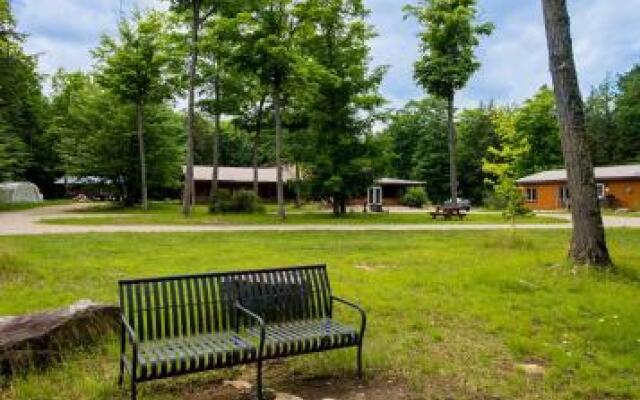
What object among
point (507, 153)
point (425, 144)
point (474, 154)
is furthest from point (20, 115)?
point (507, 153)

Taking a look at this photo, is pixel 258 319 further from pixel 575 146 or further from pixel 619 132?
pixel 619 132

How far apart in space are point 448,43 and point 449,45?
0.61 feet

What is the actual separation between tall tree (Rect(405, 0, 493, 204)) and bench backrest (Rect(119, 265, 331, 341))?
32.5 metres

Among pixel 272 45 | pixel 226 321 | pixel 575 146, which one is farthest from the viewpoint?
pixel 272 45

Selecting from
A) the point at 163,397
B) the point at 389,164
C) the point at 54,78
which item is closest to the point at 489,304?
the point at 163,397

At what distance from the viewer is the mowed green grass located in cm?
502

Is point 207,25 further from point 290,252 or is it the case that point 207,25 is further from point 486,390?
point 486,390

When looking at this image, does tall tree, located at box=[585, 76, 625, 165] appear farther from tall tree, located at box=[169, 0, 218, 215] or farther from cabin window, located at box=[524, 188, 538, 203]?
tall tree, located at box=[169, 0, 218, 215]

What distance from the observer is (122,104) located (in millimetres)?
41344

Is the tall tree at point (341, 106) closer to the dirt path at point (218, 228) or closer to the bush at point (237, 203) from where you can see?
the bush at point (237, 203)

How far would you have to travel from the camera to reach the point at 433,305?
8141 mm

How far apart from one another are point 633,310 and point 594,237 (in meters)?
2.93

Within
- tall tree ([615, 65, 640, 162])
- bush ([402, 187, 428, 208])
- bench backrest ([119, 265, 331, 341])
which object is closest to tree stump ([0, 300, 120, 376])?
bench backrest ([119, 265, 331, 341])

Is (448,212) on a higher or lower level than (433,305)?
higher
